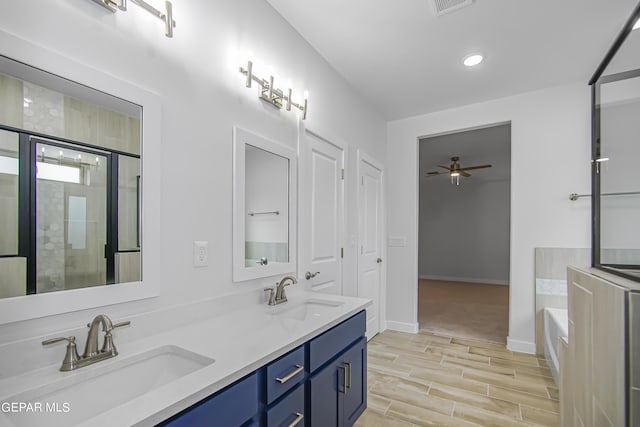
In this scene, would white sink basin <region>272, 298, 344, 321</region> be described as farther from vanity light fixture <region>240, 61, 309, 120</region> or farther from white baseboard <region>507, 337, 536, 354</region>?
white baseboard <region>507, 337, 536, 354</region>

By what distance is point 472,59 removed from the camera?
2.63 m

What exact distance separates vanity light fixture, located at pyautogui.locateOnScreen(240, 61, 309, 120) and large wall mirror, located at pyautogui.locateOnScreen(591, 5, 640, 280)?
162 cm

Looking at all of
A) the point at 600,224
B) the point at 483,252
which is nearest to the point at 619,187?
the point at 600,224

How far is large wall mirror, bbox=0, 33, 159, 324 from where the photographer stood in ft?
3.04

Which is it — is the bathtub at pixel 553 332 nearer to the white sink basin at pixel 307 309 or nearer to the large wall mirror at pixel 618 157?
the large wall mirror at pixel 618 157

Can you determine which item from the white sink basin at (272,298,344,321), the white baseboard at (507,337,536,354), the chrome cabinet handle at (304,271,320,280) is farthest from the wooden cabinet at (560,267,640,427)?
the white baseboard at (507,337,536,354)

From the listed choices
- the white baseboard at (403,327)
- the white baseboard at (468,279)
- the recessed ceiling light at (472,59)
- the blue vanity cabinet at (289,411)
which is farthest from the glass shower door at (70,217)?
the white baseboard at (468,279)

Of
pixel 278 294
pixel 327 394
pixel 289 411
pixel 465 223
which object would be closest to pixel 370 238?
pixel 278 294

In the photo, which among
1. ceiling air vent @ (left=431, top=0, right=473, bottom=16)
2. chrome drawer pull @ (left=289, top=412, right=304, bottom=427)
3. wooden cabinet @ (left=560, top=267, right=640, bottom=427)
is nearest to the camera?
wooden cabinet @ (left=560, top=267, right=640, bottom=427)

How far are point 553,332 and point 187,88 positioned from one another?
3.30m

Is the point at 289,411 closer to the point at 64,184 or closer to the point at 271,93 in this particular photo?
the point at 64,184

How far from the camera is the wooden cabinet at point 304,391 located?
918mm

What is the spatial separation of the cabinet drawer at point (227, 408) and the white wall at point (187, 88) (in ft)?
1.77

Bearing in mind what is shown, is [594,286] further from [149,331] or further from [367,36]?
[367,36]
